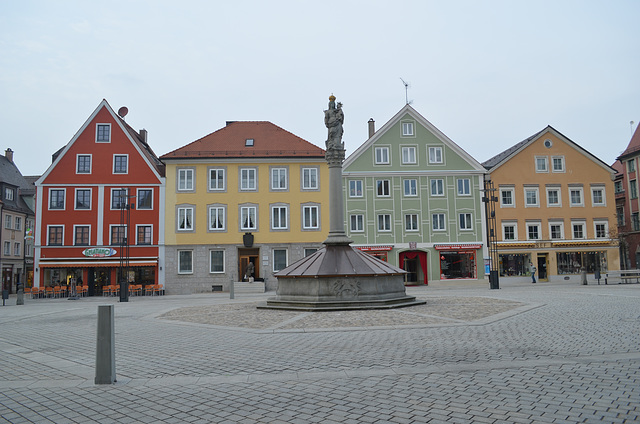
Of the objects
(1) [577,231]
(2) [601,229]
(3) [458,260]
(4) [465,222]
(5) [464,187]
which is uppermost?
(5) [464,187]

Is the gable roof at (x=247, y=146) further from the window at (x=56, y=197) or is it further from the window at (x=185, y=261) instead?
the window at (x=56, y=197)

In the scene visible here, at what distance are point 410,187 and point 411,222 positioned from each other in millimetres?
3086

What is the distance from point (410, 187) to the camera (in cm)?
4591

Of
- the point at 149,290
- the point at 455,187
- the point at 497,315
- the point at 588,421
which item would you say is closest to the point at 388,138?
the point at 455,187

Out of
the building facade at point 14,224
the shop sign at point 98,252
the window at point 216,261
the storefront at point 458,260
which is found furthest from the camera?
the building facade at point 14,224

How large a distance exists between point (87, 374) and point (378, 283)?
474 inches

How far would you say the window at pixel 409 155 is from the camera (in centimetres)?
4597

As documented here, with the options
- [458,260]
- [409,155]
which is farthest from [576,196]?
[409,155]

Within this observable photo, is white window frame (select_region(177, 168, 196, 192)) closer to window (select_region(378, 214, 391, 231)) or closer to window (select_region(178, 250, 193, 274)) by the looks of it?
window (select_region(178, 250, 193, 274))

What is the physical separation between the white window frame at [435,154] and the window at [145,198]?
2394cm

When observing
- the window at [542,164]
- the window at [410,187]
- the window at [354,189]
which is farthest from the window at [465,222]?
the window at [354,189]

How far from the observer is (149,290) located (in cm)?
4100

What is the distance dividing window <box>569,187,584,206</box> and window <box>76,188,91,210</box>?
137ft

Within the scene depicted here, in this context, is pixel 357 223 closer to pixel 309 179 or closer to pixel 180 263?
pixel 309 179
